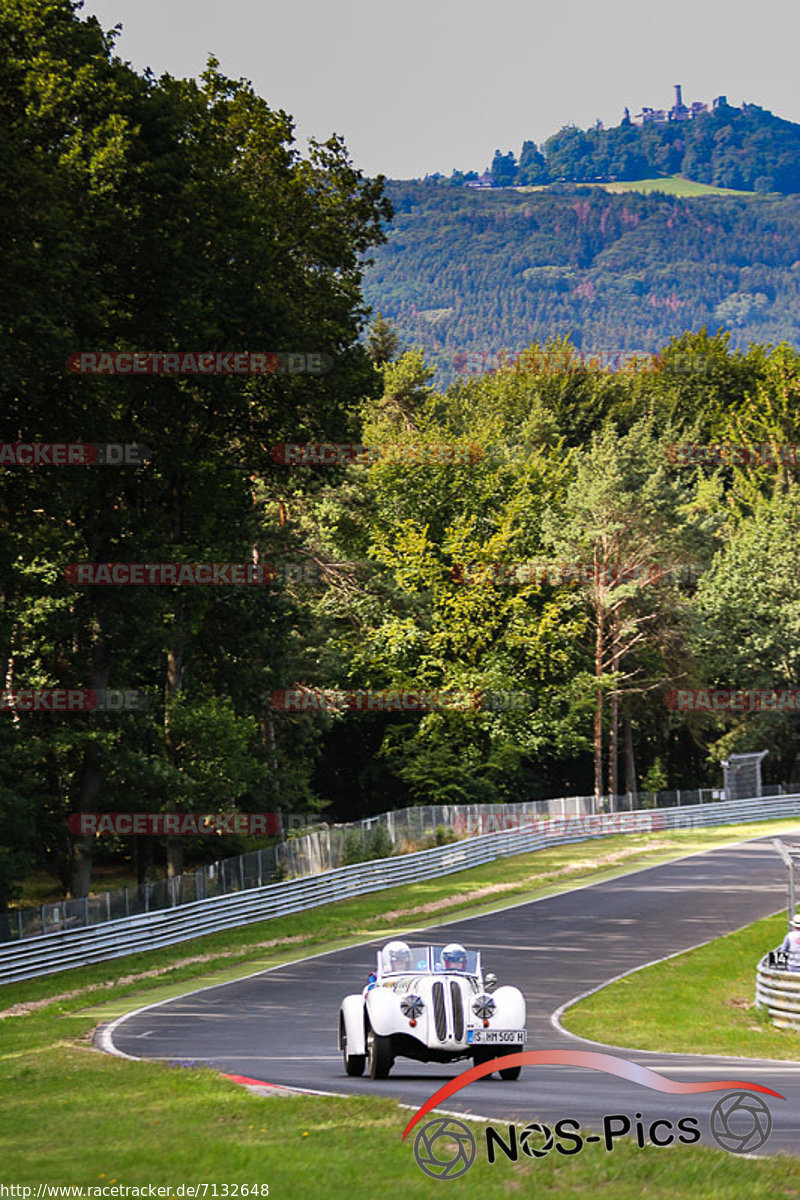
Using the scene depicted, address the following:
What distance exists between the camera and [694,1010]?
23.5 metres

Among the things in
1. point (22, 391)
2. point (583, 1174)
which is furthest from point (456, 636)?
point (583, 1174)

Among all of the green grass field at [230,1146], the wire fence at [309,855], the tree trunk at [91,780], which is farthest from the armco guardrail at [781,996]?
the tree trunk at [91,780]

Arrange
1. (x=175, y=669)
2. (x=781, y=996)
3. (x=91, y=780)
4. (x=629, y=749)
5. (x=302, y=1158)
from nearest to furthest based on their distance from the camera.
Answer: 1. (x=302, y=1158)
2. (x=781, y=996)
3. (x=91, y=780)
4. (x=175, y=669)
5. (x=629, y=749)

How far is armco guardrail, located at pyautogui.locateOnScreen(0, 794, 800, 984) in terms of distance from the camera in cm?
3045

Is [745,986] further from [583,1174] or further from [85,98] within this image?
[85,98]

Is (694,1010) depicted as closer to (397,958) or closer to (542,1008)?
(542,1008)

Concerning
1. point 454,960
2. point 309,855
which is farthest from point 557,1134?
point 309,855

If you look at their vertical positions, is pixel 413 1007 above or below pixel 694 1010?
above

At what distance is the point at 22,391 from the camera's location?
3036 centimetres

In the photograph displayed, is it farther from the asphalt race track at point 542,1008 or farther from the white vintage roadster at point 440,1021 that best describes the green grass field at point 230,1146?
the white vintage roadster at point 440,1021

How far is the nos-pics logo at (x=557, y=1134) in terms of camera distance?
1025 centimetres

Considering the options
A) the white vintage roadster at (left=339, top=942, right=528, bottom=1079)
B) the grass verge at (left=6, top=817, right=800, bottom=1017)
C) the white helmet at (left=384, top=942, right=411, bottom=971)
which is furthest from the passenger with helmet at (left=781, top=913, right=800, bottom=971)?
the grass verge at (left=6, top=817, right=800, bottom=1017)

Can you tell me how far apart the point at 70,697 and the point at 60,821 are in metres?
5.07

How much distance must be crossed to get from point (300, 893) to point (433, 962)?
2464 cm
